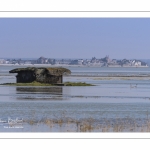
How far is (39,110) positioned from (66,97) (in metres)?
7.96

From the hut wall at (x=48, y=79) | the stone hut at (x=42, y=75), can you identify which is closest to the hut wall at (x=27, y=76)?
the stone hut at (x=42, y=75)

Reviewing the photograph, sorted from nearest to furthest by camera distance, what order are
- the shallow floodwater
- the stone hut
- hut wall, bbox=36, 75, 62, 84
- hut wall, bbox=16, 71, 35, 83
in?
the shallow floodwater < the stone hut < hut wall, bbox=36, 75, 62, 84 < hut wall, bbox=16, 71, 35, 83

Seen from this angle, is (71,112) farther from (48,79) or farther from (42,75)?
(48,79)

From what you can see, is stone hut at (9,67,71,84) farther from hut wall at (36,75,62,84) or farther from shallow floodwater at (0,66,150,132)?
shallow floodwater at (0,66,150,132)

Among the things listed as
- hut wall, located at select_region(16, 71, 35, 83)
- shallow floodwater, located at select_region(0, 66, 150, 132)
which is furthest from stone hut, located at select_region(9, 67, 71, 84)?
shallow floodwater, located at select_region(0, 66, 150, 132)

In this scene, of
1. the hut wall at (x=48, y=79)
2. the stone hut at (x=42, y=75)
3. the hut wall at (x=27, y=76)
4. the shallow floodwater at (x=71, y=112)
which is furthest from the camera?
the hut wall at (x=27, y=76)

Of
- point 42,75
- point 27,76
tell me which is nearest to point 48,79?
point 42,75

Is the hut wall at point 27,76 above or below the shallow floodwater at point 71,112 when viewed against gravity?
above

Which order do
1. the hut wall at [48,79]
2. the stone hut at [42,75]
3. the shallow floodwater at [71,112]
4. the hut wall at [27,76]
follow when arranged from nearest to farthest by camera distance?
the shallow floodwater at [71,112]
the stone hut at [42,75]
the hut wall at [48,79]
the hut wall at [27,76]

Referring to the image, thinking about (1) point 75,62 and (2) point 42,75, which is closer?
(2) point 42,75

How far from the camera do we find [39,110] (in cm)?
2744

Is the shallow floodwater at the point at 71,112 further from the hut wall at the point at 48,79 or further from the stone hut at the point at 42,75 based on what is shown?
the hut wall at the point at 48,79
